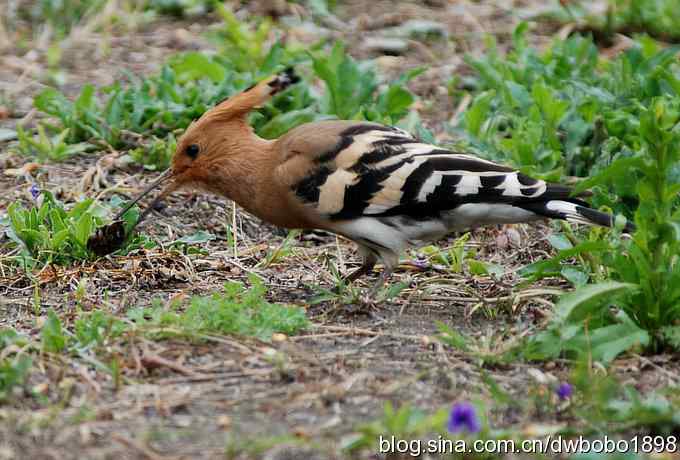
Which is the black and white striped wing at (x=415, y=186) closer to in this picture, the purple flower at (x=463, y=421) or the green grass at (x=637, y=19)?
the purple flower at (x=463, y=421)

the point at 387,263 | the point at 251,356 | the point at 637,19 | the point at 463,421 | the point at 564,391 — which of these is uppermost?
the point at 463,421

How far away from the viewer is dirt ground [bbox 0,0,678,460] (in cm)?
294

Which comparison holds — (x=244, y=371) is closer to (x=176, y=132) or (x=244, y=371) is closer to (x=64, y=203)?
(x=64, y=203)

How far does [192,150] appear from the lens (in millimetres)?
4633

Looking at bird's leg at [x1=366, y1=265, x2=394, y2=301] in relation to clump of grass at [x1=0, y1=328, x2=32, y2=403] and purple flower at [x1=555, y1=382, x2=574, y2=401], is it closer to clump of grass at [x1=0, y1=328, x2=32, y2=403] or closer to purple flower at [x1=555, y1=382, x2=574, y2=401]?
purple flower at [x1=555, y1=382, x2=574, y2=401]

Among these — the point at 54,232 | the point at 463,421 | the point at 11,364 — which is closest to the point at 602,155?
the point at 54,232

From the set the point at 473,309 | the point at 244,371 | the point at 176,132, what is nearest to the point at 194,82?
the point at 176,132

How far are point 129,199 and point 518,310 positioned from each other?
2000mm

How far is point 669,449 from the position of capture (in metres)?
2.99

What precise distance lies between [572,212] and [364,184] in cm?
78

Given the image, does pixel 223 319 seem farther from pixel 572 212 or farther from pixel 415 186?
pixel 572 212

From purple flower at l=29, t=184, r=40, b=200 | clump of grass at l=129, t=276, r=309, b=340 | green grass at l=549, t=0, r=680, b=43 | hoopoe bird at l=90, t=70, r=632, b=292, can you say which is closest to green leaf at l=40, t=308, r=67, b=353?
clump of grass at l=129, t=276, r=309, b=340

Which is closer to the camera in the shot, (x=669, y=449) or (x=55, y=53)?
(x=669, y=449)

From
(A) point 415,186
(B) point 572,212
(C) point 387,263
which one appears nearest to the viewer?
(B) point 572,212
